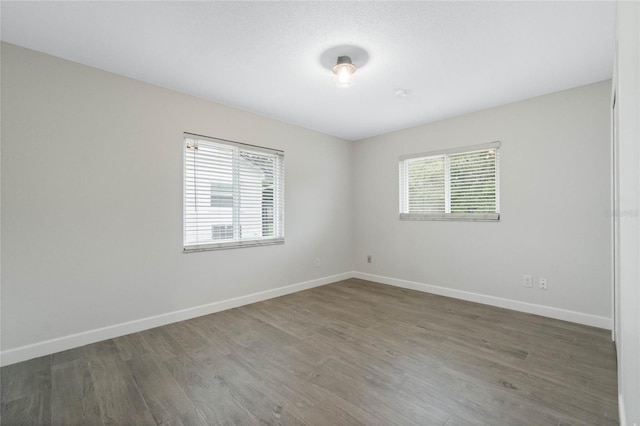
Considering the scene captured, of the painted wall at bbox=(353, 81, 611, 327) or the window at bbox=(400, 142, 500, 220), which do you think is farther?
the window at bbox=(400, 142, 500, 220)

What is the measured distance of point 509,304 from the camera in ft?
11.2

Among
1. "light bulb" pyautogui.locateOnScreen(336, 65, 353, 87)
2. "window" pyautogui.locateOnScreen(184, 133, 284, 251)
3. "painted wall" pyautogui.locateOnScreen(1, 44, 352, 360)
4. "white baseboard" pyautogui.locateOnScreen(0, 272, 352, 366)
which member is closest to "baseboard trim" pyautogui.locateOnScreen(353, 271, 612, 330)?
"white baseboard" pyautogui.locateOnScreen(0, 272, 352, 366)

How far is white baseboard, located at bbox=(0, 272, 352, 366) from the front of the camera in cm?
224

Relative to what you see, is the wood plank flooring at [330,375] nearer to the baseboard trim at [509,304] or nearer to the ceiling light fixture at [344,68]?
the baseboard trim at [509,304]

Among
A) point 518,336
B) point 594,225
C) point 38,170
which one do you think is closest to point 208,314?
point 38,170

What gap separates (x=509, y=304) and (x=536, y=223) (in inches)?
40.1

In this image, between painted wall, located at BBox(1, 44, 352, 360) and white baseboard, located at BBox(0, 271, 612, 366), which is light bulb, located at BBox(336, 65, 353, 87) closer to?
painted wall, located at BBox(1, 44, 352, 360)

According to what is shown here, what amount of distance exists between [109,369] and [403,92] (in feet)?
12.0

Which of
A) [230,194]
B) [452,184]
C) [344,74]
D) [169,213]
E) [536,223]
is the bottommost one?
[536,223]

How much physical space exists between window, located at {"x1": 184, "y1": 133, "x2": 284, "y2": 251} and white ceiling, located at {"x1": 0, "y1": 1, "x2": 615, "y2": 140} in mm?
672

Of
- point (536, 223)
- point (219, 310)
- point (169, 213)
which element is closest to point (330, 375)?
point (219, 310)

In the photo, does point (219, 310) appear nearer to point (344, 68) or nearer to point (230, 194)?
point (230, 194)

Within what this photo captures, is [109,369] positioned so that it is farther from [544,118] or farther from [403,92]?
[544,118]

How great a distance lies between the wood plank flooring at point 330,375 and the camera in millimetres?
1643
